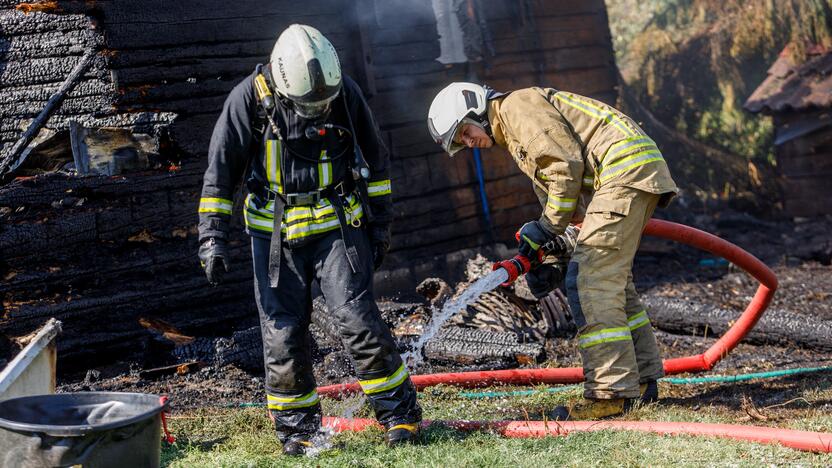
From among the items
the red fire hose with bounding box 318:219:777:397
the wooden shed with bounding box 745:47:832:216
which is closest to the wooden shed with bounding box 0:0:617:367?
the red fire hose with bounding box 318:219:777:397

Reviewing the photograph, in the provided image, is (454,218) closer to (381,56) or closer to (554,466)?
(381,56)

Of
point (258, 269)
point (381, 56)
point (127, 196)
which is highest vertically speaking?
point (381, 56)

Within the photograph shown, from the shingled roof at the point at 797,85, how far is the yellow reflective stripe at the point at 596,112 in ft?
27.7

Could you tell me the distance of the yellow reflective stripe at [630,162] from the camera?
4.73m

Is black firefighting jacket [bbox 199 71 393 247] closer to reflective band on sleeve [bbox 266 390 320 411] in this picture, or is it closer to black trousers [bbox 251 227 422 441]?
black trousers [bbox 251 227 422 441]

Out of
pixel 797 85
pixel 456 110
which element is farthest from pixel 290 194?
pixel 797 85

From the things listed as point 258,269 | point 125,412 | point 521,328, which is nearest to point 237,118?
point 258,269

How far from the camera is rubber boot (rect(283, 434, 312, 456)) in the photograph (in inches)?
169

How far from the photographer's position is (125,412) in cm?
372

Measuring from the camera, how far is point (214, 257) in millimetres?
4387

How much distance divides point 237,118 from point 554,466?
238cm

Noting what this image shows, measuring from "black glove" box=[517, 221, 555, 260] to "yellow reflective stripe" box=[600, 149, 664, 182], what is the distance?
454mm

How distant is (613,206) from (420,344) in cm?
225

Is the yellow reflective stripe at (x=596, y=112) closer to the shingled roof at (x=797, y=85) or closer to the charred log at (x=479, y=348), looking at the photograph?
the charred log at (x=479, y=348)
